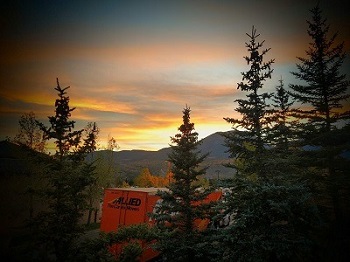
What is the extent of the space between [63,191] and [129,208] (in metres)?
7.13

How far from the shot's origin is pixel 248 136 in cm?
1155

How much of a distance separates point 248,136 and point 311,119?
8308mm

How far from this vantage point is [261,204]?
29.9ft

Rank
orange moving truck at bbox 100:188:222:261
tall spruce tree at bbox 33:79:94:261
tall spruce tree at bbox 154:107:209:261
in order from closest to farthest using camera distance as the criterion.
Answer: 1. tall spruce tree at bbox 33:79:94:261
2. tall spruce tree at bbox 154:107:209:261
3. orange moving truck at bbox 100:188:222:261

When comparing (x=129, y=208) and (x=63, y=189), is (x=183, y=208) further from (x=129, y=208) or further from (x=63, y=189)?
(x=63, y=189)

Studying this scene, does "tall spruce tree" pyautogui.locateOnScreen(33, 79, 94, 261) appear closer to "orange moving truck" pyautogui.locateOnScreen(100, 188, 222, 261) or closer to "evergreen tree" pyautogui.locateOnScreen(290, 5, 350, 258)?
"orange moving truck" pyautogui.locateOnScreen(100, 188, 222, 261)

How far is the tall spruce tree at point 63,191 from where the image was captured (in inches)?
338

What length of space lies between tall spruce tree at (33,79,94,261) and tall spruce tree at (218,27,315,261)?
6148 mm

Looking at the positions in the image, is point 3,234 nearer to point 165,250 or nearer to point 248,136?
point 165,250

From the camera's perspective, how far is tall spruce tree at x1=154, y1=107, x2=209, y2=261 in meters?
11.7

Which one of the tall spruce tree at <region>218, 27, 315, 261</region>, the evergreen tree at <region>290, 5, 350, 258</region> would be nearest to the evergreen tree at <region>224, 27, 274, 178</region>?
the tall spruce tree at <region>218, 27, 315, 261</region>

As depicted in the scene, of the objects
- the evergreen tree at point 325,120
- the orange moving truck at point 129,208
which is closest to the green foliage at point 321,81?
the evergreen tree at point 325,120

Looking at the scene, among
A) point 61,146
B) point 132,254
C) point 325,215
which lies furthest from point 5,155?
point 325,215

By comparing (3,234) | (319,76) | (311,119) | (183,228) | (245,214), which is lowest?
(3,234)
